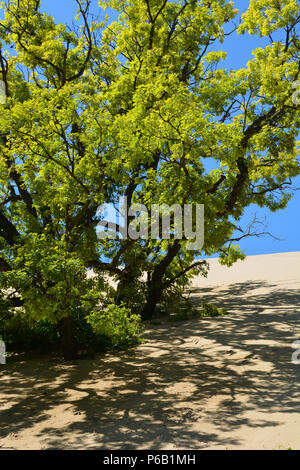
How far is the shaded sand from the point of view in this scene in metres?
5.23

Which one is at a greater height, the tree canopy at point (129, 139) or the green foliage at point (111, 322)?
the tree canopy at point (129, 139)

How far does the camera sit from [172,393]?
6.79m

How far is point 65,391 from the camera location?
7.21m

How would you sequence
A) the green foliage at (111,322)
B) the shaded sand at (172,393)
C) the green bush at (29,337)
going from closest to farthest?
the shaded sand at (172,393), the green foliage at (111,322), the green bush at (29,337)

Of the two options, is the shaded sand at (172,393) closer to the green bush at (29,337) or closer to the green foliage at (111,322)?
the green bush at (29,337)

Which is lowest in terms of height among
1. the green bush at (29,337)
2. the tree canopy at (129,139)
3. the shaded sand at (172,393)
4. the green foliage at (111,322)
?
the shaded sand at (172,393)

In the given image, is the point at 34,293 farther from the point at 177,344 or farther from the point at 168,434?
the point at 177,344

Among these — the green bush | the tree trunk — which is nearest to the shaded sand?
the tree trunk

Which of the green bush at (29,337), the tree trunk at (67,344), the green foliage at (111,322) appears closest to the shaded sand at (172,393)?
the tree trunk at (67,344)

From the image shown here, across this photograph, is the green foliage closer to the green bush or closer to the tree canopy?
the tree canopy

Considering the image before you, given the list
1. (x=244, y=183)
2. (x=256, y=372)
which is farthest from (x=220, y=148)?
(x=256, y=372)

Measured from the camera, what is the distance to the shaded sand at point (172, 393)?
17.2 feet

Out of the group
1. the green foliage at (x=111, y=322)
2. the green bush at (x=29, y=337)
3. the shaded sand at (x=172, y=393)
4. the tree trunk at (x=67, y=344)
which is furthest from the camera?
the green bush at (x=29, y=337)

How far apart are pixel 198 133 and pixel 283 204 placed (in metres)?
6.54
